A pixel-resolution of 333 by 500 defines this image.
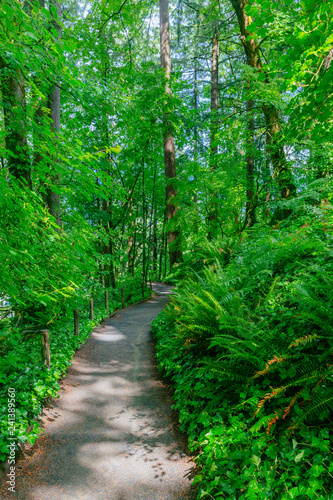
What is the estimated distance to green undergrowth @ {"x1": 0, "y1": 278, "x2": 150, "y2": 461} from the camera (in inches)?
122

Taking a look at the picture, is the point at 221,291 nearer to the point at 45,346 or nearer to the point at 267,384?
the point at 267,384

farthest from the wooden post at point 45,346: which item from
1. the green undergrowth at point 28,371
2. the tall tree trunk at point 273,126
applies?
the tall tree trunk at point 273,126

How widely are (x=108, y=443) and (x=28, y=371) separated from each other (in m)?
1.48

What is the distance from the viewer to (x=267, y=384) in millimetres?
2994

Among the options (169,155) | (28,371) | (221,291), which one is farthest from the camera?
(169,155)

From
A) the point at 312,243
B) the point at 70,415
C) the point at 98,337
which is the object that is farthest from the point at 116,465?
the point at 98,337

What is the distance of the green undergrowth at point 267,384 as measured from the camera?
92.3 inches

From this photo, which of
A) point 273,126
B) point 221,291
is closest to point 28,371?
point 221,291

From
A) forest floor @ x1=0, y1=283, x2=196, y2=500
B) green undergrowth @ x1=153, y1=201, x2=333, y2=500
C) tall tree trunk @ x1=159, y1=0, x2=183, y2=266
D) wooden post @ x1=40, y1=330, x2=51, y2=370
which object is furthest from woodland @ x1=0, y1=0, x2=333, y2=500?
tall tree trunk @ x1=159, y1=0, x2=183, y2=266

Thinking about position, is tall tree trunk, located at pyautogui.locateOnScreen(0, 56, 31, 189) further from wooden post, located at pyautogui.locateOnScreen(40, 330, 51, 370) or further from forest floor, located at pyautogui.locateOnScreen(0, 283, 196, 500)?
forest floor, located at pyautogui.locateOnScreen(0, 283, 196, 500)

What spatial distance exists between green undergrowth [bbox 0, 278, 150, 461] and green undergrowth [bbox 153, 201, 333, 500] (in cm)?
187

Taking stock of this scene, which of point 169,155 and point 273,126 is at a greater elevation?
point 169,155

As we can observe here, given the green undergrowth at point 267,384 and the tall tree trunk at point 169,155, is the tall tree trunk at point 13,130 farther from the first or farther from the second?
the tall tree trunk at point 169,155

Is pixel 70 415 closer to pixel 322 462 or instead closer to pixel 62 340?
pixel 62 340
